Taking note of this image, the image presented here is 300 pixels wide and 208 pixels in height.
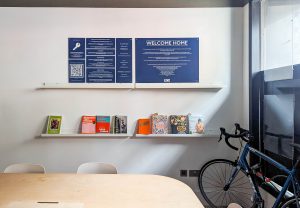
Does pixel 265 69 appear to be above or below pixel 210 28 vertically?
below

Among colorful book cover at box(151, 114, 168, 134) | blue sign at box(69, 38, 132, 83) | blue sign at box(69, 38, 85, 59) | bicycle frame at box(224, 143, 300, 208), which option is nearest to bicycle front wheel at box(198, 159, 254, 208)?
bicycle frame at box(224, 143, 300, 208)

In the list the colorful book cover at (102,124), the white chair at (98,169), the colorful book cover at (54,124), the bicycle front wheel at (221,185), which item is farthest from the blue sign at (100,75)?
the bicycle front wheel at (221,185)

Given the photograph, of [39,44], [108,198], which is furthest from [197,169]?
[39,44]

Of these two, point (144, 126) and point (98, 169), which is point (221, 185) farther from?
point (98, 169)

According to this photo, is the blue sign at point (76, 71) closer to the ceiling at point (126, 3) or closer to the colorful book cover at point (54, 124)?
the colorful book cover at point (54, 124)

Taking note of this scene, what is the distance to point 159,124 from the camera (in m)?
3.36

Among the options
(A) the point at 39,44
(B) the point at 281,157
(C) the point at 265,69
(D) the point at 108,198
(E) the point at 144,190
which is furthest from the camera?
(A) the point at 39,44

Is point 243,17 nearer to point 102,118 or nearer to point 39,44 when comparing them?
point 102,118

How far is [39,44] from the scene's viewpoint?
11.0ft

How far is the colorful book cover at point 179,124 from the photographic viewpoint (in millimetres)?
3338

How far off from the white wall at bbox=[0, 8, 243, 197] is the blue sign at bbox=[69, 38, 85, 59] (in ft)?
0.28

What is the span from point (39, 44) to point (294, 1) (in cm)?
292

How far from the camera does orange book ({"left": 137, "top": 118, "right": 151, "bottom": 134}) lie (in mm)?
3355

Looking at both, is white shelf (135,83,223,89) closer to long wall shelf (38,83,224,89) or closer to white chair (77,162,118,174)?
long wall shelf (38,83,224,89)
